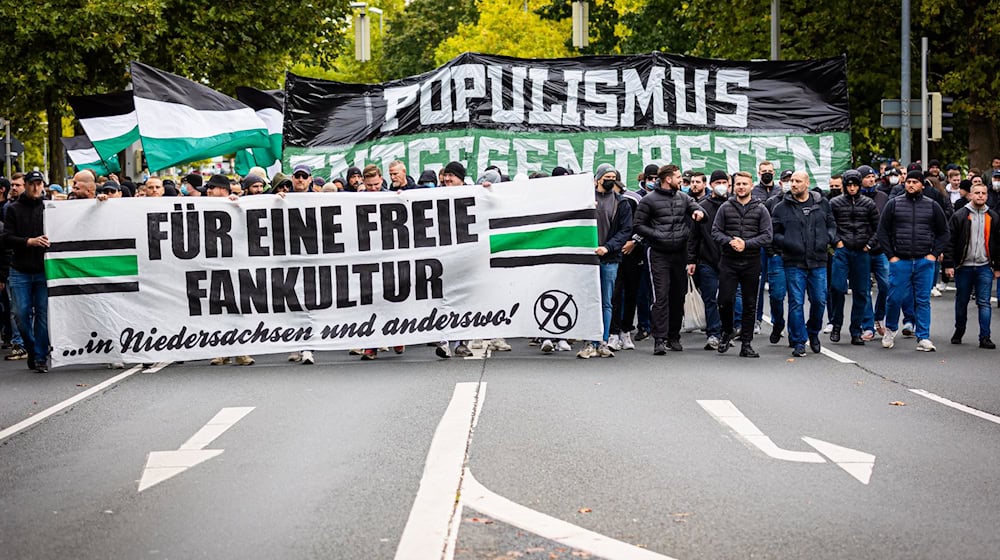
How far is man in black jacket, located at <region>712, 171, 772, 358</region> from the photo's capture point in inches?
580

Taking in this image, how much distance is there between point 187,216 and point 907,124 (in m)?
17.1

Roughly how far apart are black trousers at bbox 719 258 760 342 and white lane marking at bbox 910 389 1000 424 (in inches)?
116

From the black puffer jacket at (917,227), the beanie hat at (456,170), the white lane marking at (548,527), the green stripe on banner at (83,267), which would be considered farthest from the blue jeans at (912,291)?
the white lane marking at (548,527)

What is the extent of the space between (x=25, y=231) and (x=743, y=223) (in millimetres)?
7463

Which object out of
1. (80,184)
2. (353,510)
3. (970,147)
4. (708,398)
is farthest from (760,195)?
(970,147)

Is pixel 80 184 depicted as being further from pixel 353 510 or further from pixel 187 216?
pixel 353 510

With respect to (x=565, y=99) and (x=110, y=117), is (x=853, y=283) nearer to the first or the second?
(x=565, y=99)

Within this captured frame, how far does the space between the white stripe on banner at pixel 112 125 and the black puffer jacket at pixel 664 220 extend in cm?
933

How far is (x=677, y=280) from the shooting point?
15.3 meters

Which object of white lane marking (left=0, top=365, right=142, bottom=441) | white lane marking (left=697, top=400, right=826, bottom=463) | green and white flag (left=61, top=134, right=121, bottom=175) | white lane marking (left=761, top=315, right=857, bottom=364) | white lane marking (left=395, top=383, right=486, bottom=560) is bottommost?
white lane marking (left=761, top=315, right=857, bottom=364)

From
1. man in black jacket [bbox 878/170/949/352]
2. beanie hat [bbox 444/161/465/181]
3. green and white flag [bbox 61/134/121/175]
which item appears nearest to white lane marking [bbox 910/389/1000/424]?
man in black jacket [bbox 878/170/949/352]

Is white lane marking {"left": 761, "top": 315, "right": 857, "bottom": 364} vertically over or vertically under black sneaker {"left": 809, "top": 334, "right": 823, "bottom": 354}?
under

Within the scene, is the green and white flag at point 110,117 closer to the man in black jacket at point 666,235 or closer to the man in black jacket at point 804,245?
the man in black jacket at point 666,235

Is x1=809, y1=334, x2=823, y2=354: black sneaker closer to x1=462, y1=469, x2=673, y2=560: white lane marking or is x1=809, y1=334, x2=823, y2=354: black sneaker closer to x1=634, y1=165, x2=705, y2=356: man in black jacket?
x1=634, y1=165, x2=705, y2=356: man in black jacket
